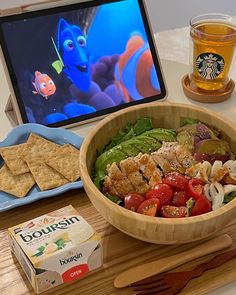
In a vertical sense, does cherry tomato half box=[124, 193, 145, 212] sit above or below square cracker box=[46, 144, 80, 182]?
above

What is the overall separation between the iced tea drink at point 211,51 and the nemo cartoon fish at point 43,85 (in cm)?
36

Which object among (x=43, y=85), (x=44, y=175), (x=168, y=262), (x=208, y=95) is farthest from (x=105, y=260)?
(x=208, y=95)

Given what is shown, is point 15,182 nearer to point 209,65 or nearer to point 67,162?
point 67,162

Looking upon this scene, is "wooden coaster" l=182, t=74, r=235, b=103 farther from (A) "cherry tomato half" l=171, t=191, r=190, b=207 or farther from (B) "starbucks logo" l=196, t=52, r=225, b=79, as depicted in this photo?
(A) "cherry tomato half" l=171, t=191, r=190, b=207

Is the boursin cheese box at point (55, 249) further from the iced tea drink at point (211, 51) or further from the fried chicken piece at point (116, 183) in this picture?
the iced tea drink at point (211, 51)

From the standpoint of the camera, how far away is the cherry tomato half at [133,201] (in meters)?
0.88

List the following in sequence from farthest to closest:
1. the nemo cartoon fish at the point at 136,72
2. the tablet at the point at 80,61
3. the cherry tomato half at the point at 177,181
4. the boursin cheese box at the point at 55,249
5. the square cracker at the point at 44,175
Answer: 1. the nemo cartoon fish at the point at 136,72
2. the tablet at the point at 80,61
3. the square cracker at the point at 44,175
4. the cherry tomato half at the point at 177,181
5. the boursin cheese box at the point at 55,249

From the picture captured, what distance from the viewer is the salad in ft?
2.88

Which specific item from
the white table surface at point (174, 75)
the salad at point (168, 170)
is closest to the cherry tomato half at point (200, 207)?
the salad at point (168, 170)

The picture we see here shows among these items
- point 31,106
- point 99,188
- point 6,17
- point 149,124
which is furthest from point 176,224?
point 6,17

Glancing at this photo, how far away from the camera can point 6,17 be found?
3.70ft

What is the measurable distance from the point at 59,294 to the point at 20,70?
523 millimetres

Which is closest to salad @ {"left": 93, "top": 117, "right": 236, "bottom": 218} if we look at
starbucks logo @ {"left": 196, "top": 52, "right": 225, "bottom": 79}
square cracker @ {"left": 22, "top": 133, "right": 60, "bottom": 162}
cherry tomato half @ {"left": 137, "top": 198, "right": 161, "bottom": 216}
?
cherry tomato half @ {"left": 137, "top": 198, "right": 161, "bottom": 216}

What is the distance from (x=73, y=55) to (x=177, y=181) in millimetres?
450
